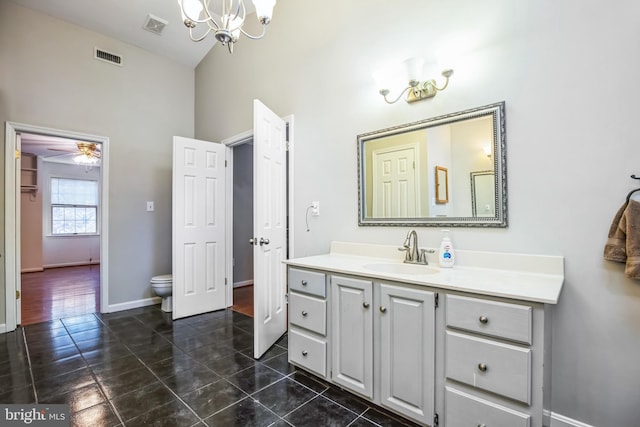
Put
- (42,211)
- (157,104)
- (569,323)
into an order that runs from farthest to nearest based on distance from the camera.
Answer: (42,211) < (157,104) < (569,323)

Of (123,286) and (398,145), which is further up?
(398,145)

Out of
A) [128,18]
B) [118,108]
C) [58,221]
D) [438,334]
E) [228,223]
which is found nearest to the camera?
[438,334]

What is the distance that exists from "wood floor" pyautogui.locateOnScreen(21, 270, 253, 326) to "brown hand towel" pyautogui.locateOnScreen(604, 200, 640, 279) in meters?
3.12

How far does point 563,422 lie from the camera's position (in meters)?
1.53

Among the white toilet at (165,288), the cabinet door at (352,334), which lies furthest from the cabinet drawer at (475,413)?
the white toilet at (165,288)

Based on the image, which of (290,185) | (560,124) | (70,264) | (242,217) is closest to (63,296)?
(242,217)

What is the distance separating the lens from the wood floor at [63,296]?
3569mm

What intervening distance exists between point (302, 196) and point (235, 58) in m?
2.04

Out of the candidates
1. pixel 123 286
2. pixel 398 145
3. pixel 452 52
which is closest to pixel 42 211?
pixel 123 286

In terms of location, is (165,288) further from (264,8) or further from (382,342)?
(264,8)

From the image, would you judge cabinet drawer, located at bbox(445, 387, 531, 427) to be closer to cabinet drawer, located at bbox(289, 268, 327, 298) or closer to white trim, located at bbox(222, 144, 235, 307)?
cabinet drawer, located at bbox(289, 268, 327, 298)

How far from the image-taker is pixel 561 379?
5.07 ft

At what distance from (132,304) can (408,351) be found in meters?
3.52

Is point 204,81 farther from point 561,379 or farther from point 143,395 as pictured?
point 561,379
